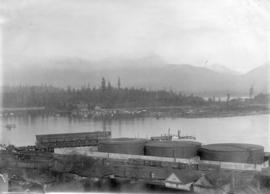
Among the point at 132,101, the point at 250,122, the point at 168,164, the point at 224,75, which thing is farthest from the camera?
the point at 250,122

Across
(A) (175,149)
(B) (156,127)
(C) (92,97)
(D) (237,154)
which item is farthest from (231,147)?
(C) (92,97)

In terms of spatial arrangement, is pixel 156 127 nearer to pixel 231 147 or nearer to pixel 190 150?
pixel 190 150

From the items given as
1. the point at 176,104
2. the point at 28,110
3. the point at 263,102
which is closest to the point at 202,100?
the point at 176,104

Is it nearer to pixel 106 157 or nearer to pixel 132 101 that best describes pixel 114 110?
pixel 132 101

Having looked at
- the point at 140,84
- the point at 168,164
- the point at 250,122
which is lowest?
the point at 168,164

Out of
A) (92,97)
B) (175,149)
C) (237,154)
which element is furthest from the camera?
(92,97)

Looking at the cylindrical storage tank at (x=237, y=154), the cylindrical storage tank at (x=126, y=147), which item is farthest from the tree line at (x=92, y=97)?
the cylindrical storage tank at (x=237, y=154)

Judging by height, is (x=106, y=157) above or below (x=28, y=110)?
below

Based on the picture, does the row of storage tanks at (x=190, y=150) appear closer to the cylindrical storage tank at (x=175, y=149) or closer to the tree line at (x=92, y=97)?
the cylindrical storage tank at (x=175, y=149)
